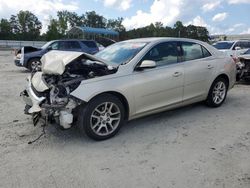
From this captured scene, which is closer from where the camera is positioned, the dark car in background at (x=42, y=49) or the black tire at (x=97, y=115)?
the black tire at (x=97, y=115)

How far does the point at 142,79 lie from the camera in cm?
471

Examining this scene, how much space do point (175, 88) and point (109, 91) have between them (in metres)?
1.48

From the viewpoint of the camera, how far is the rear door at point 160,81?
4.71 meters

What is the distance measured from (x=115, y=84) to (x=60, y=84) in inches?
33.8

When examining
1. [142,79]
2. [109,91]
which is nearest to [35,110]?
[109,91]

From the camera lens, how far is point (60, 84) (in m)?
4.29

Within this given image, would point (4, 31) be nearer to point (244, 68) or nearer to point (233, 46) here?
point (233, 46)

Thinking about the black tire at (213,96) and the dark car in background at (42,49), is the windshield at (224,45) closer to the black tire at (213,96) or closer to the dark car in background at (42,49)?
the dark car in background at (42,49)

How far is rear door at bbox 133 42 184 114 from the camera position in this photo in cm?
471

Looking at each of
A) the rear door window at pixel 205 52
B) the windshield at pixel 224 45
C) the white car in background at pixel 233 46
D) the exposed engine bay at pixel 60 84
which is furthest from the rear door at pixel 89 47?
the exposed engine bay at pixel 60 84

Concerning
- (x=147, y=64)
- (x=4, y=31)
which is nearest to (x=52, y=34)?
(x=4, y=31)

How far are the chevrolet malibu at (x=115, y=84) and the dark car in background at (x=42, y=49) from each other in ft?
24.3

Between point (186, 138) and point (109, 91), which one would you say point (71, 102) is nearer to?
point (109, 91)

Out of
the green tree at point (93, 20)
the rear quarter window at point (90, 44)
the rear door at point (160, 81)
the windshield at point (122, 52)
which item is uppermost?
the green tree at point (93, 20)
